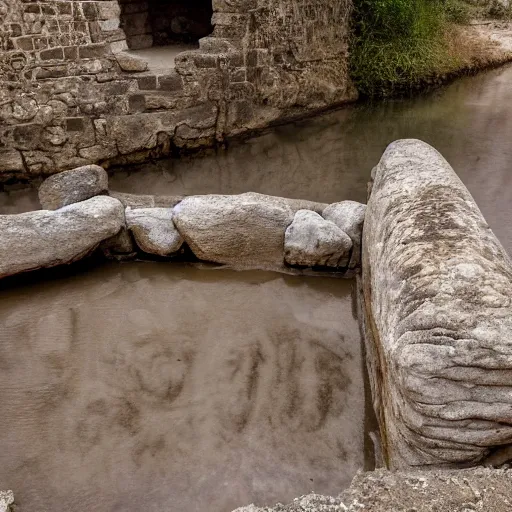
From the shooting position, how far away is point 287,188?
4.49 m

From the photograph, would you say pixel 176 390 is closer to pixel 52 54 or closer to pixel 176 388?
pixel 176 388

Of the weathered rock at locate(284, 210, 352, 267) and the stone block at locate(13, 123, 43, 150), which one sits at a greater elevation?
the stone block at locate(13, 123, 43, 150)

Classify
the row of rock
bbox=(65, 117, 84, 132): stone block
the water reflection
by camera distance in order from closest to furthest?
the row of rock → the water reflection → bbox=(65, 117, 84, 132): stone block

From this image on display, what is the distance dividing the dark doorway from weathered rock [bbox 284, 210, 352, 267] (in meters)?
4.45

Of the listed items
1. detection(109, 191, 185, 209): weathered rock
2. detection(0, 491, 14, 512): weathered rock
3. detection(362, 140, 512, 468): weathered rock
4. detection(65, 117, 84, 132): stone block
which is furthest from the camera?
detection(65, 117, 84, 132): stone block

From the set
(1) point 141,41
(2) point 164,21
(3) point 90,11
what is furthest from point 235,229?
(2) point 164,21

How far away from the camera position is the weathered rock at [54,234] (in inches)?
110

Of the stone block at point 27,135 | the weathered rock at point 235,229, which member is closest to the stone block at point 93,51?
the stone block at point 27,135

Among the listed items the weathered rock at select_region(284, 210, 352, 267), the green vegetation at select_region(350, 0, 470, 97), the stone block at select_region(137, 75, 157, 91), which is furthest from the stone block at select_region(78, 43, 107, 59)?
the green vegetation at select_region(350, 0, 470, 97)

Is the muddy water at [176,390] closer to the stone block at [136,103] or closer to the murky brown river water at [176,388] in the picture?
the murky brown river water at [176,388]

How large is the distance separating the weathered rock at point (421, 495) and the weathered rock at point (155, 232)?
1.97 m

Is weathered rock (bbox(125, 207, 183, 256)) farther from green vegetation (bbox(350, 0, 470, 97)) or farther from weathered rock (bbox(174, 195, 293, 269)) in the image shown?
green vegetation (bbox(350, 0, 470, 97))

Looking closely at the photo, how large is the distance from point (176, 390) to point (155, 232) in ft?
3.88

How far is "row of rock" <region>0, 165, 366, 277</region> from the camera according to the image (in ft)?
9.54
